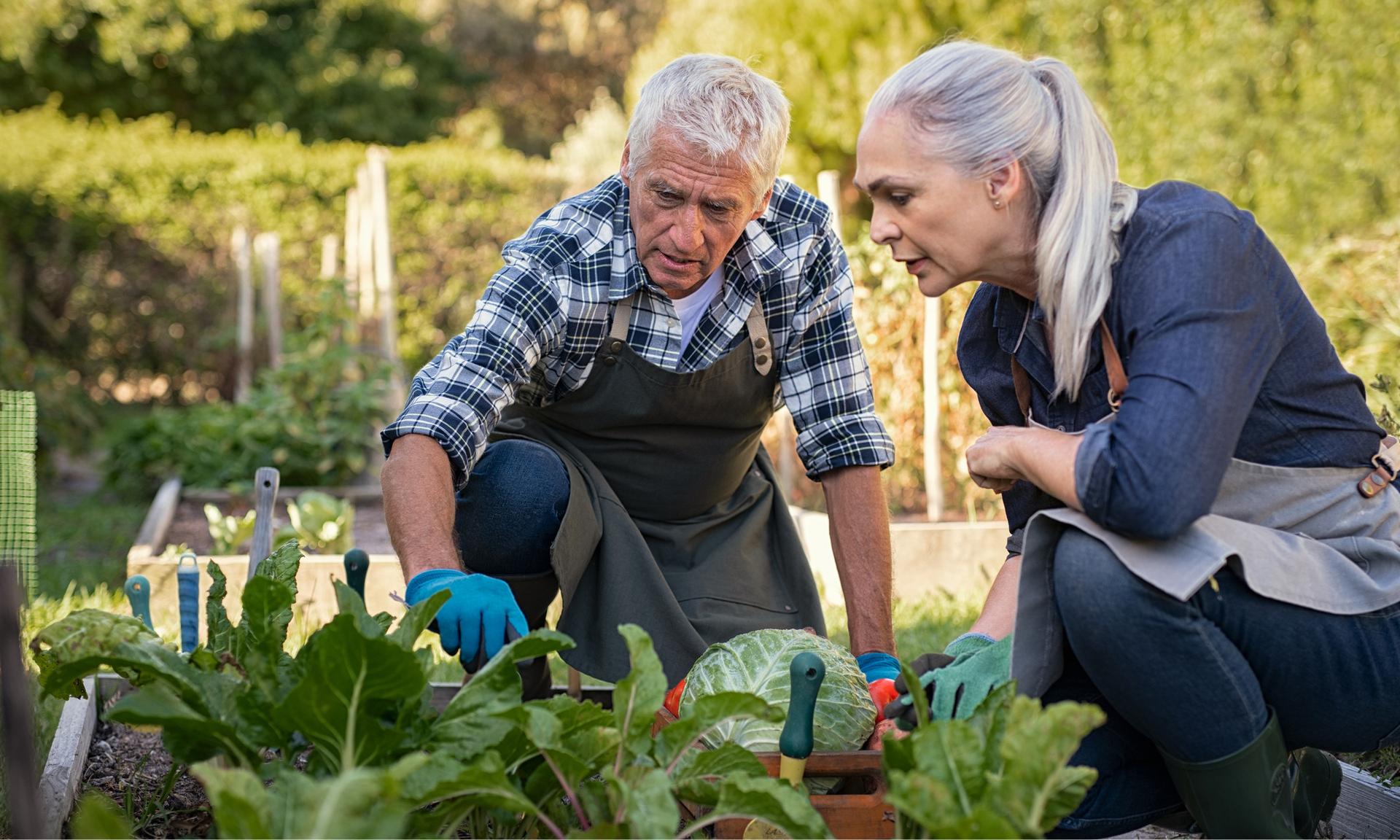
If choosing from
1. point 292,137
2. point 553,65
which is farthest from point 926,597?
point 553,65

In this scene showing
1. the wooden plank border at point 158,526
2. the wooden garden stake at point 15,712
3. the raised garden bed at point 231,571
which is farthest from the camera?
the wooden plank border at point 158,526

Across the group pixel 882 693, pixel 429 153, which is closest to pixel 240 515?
pixel 882 693

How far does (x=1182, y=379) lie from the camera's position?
169 cm

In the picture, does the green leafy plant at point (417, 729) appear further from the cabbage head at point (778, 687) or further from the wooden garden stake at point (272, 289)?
the wooden garden stake at point (272, 289)

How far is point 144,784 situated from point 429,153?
9.92 m

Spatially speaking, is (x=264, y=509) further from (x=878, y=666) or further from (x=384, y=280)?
(x=384, y=280)

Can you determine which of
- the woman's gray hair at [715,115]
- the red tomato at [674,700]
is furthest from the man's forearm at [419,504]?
the woman's gray hair at [715,115]

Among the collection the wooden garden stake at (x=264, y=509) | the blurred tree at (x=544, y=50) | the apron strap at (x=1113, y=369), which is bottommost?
the wooden garden stake at (x=264, y=509)

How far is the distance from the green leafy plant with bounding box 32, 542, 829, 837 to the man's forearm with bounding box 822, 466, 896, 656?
1.01 meters

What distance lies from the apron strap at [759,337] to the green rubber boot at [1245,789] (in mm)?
1313

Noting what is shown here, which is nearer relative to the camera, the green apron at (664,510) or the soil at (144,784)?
the soil at (144,784)

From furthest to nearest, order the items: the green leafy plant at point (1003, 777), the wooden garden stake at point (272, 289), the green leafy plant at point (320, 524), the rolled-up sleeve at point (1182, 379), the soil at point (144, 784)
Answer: the wooden garden stake at point (272, 289)
the green leafy plant at point (320, 524)
the soil at point (144, 784)
the rolled-up sleeve at point (1182, 379)
the green leafy plant at point (1003, 777)

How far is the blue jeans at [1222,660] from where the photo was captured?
1.75m

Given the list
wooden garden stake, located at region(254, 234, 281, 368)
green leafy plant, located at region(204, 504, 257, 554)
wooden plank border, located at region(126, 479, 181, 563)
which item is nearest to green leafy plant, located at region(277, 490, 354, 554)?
green leafy plant, located at region(204, 504, 257, 554)
